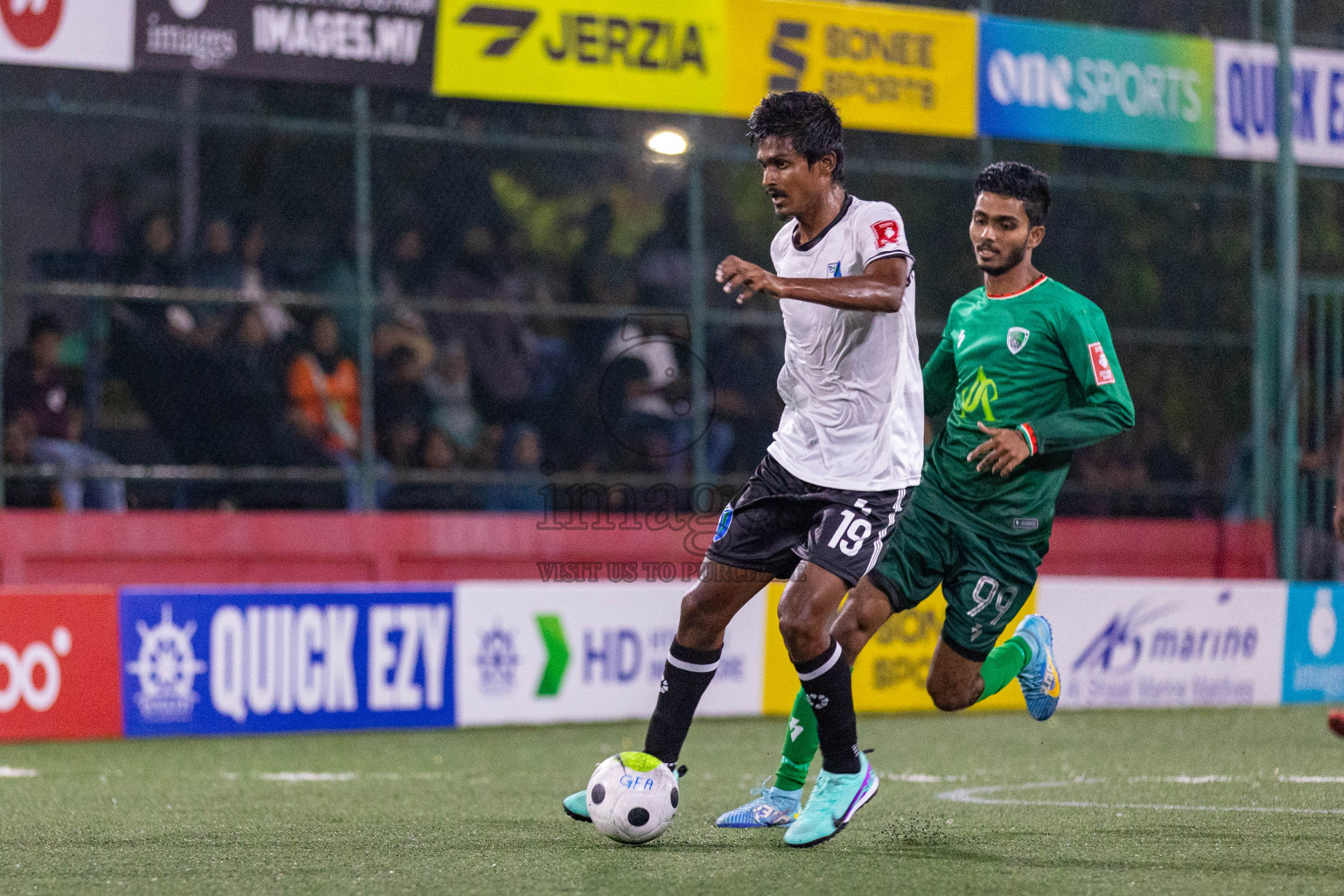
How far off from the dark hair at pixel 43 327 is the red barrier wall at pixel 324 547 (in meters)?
1.08

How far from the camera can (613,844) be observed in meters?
5.17

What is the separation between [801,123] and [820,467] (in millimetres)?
987

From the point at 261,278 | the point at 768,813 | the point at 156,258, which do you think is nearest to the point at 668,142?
the point at 261,278

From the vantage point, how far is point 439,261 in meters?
11.8

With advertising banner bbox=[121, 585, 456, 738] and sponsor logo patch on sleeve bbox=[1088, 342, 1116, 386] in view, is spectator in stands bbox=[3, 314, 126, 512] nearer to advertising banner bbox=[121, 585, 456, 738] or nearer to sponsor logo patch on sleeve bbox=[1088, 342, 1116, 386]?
advertising banner bbox=[121, 585, 456, 738]

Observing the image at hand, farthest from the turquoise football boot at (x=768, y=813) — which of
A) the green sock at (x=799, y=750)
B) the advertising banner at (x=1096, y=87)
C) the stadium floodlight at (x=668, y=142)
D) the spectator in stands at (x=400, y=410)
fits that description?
the advertising banner at (x=1096, y=87)

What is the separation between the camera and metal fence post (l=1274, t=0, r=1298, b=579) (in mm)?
12562

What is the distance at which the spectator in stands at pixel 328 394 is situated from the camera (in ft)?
36.2

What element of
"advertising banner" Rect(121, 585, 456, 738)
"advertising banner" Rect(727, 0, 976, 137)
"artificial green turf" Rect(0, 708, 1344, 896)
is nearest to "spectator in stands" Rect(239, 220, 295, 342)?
"advertising banner" Rect(121, 585, 456, 738)

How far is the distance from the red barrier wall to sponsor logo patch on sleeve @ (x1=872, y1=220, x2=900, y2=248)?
6.08 meters

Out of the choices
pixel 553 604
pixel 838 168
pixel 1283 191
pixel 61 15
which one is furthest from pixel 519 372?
pixel 838 168

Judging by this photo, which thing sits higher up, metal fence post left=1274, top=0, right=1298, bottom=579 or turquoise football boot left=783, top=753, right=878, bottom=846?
metal fence post left=1274, top=0, right=1298, bottom=579

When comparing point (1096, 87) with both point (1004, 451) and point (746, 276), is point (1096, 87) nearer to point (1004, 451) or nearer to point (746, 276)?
point (1004, 451)

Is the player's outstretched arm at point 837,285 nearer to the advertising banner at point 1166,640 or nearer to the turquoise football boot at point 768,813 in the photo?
the turquoise football boot at point 768,813
